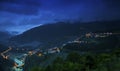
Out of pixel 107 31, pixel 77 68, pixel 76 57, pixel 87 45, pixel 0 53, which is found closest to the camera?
pixel 77 68

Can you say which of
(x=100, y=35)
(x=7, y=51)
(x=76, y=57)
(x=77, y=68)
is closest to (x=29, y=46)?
(x=7, y=51)

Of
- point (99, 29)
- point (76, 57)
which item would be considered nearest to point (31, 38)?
point (99, 29)

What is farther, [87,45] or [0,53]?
[0,53]

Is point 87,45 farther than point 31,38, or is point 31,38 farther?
point 31,38

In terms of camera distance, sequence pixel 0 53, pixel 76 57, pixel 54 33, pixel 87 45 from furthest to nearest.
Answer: pixel 54 33, pixel 0 53, pixel 87 45, pixel 76 57

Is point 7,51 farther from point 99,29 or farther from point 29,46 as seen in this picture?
point 99,29

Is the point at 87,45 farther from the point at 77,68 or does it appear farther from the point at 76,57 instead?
the point at 77,68

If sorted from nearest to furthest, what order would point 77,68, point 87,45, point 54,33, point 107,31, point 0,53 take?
point 77,68 → point 87,45 → point 0,53 → point 107,31 → point 54,33

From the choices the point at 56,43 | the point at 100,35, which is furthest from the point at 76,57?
the point at 56,43

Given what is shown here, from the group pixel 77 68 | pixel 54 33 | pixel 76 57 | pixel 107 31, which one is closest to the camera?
pixel 77 68
